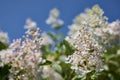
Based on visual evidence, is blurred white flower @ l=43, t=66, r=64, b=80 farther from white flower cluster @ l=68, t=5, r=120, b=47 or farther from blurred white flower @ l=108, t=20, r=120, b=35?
blurred white flower @ l=108, t=20, r=120, b=35

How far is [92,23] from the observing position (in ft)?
8.72

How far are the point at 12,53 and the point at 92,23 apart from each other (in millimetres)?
585

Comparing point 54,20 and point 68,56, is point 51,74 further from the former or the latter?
point 54,20

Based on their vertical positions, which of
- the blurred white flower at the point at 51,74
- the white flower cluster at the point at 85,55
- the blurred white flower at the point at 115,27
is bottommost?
the white flower cluster at the point at 85,55

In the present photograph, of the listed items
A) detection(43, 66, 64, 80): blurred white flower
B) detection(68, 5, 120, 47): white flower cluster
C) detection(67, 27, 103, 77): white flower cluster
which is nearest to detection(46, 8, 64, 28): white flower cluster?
detection(68, 5, 120, 47): white flower cluster

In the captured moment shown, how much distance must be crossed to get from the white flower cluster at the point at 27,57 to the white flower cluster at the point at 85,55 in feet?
0.78

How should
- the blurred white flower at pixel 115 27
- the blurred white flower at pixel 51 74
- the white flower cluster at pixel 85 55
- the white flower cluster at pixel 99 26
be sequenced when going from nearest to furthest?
the white flower cluster at pixel 85 55, the white flower cluster at pixel 99 26, the blurred white flower at pixel 51 74, the blurred white flower at pixel 115 27

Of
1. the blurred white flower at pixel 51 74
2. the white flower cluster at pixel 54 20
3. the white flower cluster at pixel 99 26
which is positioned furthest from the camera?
the white flower cluster at pixel 54 20

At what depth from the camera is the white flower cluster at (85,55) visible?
2.22 meters

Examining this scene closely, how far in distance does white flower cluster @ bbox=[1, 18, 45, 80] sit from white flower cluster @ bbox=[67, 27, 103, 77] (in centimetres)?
24

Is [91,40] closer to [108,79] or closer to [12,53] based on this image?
[12,53]

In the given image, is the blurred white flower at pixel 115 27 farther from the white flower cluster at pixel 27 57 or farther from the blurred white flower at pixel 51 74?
the white flower cluster at pixel 27 57

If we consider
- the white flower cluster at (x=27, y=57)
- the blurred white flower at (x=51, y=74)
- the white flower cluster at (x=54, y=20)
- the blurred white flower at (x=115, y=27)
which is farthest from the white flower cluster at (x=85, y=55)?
the white flower cluster at (x=54, y=20)

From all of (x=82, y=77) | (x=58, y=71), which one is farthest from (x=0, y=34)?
(x=82, y=77)
